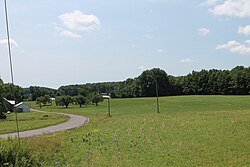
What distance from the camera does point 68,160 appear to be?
61.7 feet

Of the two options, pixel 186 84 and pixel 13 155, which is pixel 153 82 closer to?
pixel 186 84

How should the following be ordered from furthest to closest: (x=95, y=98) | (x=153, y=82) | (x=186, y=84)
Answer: (x=186, y=84) → (x=153, y=82) → (x=95, y=98)

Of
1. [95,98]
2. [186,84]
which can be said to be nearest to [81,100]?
[95,98]

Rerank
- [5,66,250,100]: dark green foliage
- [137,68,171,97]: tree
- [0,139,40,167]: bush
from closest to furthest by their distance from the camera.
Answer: [0,139,40,167]: bush
[5,66,250,100]: dark green foliage
[137,68,171,97]: tree

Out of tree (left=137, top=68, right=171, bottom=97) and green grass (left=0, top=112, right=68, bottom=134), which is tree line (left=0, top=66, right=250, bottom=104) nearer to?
tree (left=137, top=68, right=171, bottom=97)

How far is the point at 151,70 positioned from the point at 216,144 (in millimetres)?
126596

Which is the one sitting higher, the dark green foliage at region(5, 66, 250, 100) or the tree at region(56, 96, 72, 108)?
the dark green foliage at region(5, 66, 250, 100)

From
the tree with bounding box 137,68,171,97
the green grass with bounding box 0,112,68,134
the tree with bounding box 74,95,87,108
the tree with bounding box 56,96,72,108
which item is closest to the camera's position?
the green grass with bounding box 0,112,68,134

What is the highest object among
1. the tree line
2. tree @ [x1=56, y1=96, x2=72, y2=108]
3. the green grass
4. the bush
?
the tree line

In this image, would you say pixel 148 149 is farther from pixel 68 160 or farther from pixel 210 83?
pixel 210 83

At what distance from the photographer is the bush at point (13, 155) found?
15.5 m

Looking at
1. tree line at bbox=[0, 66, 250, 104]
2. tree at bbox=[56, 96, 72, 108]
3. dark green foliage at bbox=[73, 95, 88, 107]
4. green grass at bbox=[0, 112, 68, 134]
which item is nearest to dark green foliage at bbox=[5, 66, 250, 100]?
tree line at bbox=[0, 66, 250, 104]

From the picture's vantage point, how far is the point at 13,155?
52.1ft

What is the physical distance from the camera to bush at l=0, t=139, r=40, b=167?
51.0 feet
